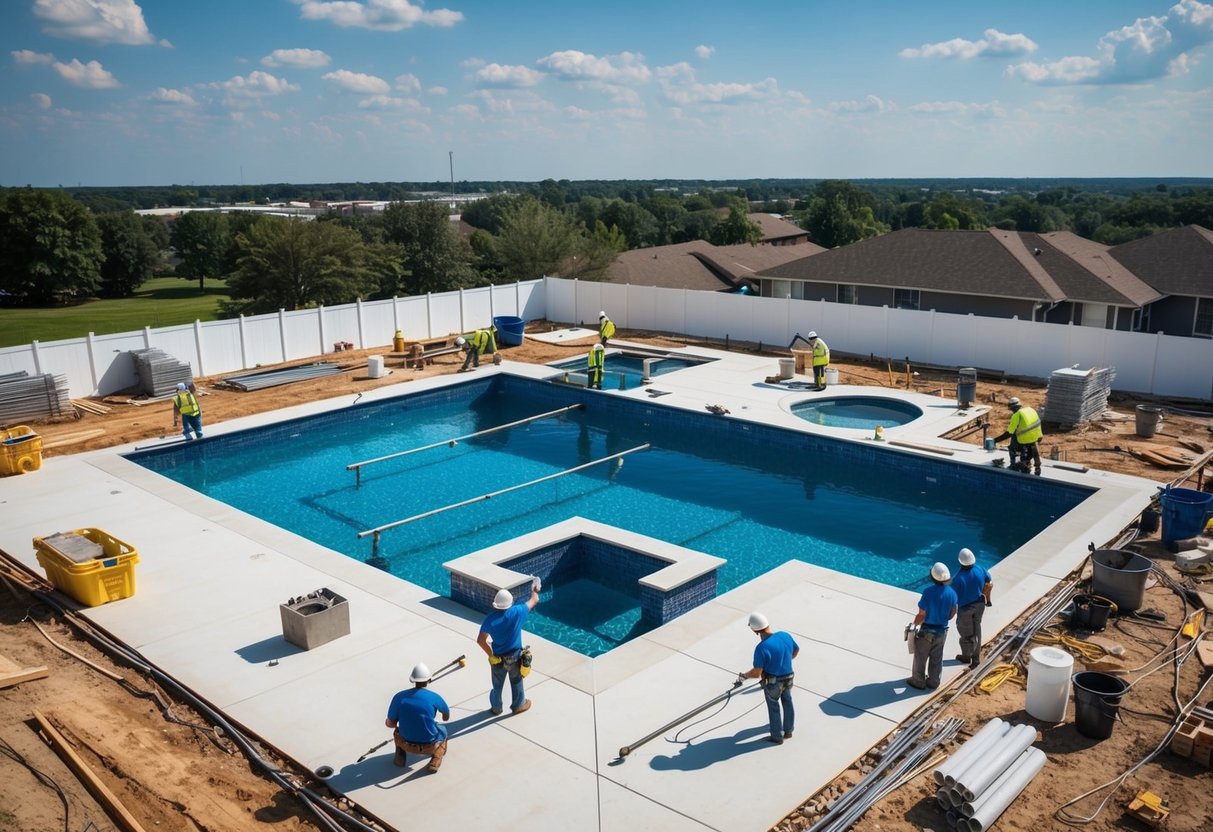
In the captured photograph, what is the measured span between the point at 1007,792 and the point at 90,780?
7.89 m

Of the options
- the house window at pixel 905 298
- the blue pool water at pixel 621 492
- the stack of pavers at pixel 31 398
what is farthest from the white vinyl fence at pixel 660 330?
the blue pool water at pixel 621 492

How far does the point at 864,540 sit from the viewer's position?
49.7 ft

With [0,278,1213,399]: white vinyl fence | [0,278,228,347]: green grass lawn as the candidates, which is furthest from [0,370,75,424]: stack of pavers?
[0,278,228,347]: green grass lawn

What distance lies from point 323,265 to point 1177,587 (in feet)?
108

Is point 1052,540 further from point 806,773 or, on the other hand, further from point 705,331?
point 705,331

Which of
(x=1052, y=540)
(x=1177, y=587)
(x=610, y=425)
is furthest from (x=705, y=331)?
(x=1177, y=587)

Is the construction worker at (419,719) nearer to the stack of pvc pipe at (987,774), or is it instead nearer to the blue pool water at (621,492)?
the blue pool water at (621,492)

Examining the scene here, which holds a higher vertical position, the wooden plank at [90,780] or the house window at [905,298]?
the house window at [905,298]

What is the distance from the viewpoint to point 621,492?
17562 millimetres

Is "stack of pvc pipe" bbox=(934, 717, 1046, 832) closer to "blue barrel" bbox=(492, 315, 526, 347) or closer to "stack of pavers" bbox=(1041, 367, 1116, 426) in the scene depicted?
"stack of pavers" bbox=(1041, 367, 1116, 426)

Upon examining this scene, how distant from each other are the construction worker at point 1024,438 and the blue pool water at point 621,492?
0.28 metres

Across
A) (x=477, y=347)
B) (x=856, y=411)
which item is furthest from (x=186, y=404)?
(x=856, y=411)

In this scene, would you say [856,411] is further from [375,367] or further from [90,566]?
[90,566]

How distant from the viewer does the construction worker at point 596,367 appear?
76.7 feet
